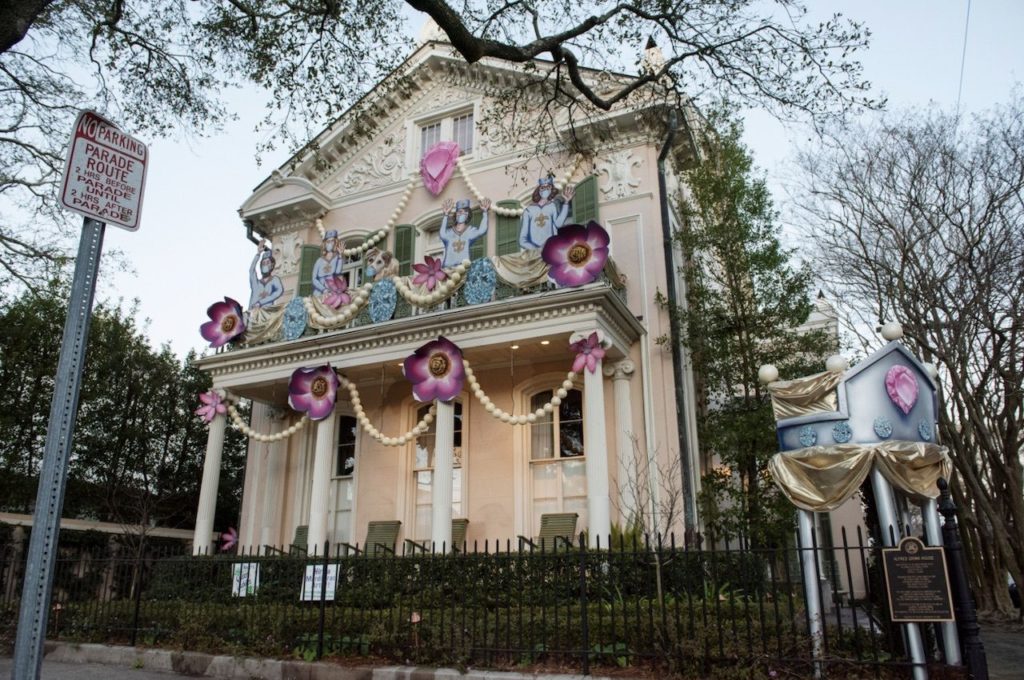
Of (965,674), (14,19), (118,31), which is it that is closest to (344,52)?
(118,31)

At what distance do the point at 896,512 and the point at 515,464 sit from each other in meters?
7.64

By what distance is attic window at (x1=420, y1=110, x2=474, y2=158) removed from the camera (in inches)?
663

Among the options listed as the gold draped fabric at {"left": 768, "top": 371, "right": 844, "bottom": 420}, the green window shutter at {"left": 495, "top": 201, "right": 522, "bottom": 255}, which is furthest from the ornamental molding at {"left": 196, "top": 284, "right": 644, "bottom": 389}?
the gold draped fabric at {"left": 768, "top": 371, "right": 844, "bottom": 420}

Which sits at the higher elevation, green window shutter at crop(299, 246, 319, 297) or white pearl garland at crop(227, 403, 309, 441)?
green window shutter at crop(299, 246, 319, 297)

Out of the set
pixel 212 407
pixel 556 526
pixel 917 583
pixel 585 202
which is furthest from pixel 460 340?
pixel 917 583

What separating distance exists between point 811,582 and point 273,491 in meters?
12.0

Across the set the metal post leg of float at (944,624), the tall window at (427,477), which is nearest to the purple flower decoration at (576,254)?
the tall window at (427,477)

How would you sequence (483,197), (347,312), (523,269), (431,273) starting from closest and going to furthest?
(523,269)
(431,273)
(347,312)
(483,197)

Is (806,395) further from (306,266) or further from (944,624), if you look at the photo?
(306,266)

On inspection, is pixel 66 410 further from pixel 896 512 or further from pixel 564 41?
pixel 564 41

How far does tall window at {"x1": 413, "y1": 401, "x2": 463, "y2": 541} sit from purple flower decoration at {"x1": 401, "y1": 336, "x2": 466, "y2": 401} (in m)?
1.74

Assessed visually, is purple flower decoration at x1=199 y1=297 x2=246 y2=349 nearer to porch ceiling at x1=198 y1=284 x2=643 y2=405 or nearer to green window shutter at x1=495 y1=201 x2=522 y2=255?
porch ceiling at x1=198 y1=284 x2=643 y2=405

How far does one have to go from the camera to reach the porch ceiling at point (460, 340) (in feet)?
38.9

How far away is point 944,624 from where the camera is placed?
20.1ft
